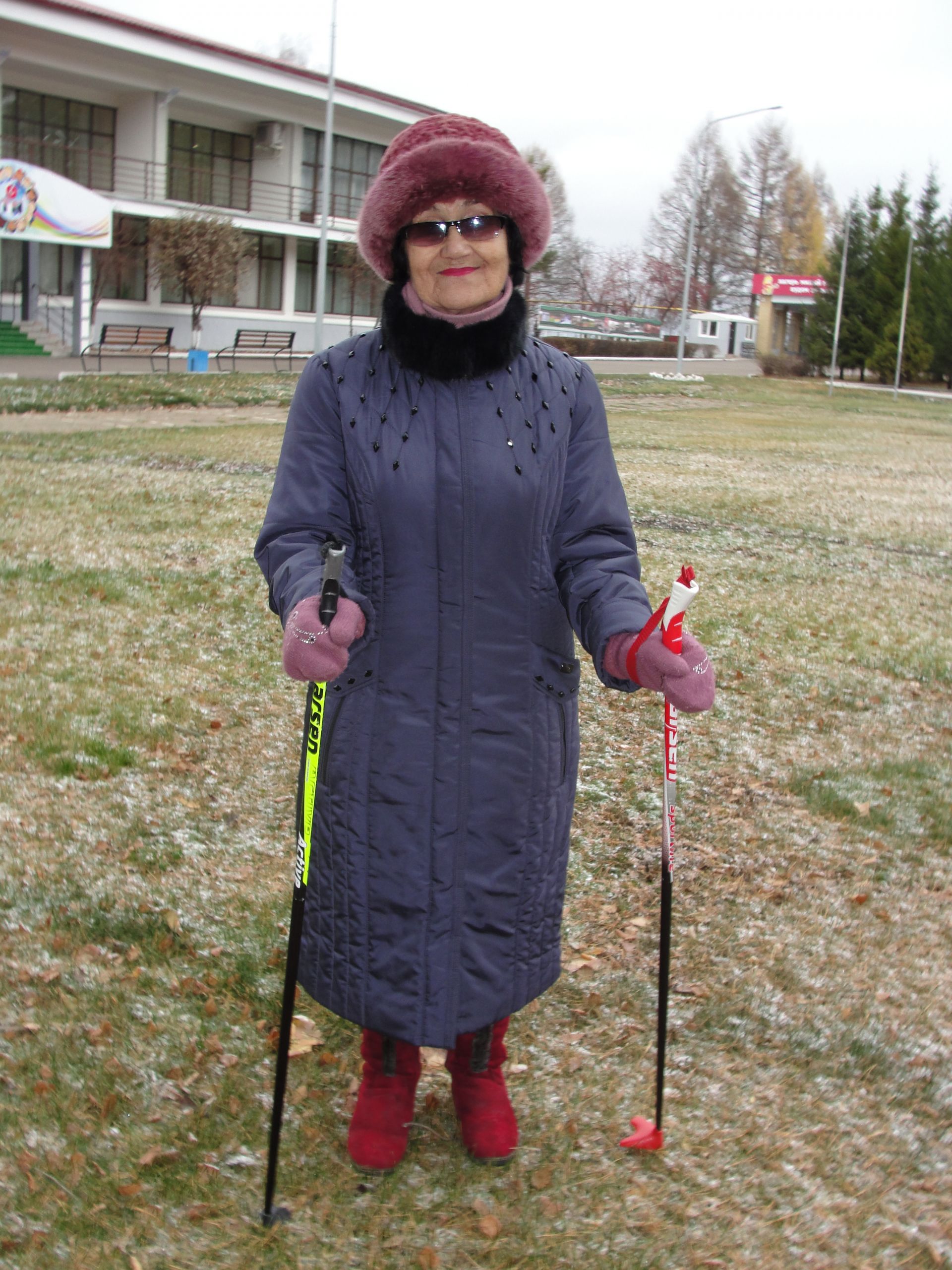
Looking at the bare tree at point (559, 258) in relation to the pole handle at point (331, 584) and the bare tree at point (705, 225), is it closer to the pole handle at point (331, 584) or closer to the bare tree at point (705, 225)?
the bare tree at point (705, 225)

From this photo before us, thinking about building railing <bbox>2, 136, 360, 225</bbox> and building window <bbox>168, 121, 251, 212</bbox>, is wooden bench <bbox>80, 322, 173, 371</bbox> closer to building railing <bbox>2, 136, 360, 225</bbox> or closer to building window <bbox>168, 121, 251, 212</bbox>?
building railing <bbox>2, 136, 360, 225</bbox>

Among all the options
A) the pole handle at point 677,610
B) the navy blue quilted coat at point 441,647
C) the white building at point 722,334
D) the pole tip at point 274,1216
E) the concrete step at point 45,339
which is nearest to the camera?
the pole handle at point 677,610

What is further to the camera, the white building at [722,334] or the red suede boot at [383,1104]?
the white building at [722,334]

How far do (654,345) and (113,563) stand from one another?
47.9 m

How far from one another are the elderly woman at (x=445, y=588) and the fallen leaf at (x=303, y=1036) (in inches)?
31.7

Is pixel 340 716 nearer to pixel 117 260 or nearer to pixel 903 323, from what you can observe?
pixel 117 260

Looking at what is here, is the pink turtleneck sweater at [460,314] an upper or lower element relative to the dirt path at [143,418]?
upper

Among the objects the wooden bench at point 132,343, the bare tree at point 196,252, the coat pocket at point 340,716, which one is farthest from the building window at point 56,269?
the coat pocket at point 340,716

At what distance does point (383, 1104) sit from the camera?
2799mm

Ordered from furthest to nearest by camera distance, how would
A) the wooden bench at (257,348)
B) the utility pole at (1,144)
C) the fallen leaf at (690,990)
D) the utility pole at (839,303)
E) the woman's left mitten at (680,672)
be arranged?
the utility pole at (839,303) < the wooden bench at (257,348) < the utility pole at (1,144) < the fallen leaf at (690,990) < the woman's left mitten at (680,672)

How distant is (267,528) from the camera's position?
8.43ft

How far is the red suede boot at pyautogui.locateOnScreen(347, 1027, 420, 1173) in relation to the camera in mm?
2770

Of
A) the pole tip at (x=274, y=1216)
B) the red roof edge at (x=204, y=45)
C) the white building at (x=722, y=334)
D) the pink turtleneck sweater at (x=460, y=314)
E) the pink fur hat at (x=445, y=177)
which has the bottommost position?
the pole tip at (x=274, y=1216)

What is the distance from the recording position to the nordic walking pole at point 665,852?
7.45 ft
